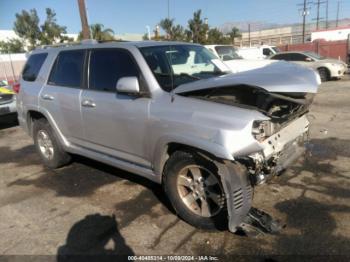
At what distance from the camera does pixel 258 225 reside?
132 inches

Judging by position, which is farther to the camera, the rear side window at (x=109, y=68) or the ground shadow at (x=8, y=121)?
the ground shadow at (x=8, y=121)

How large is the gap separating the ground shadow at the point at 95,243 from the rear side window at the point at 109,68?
1.57 metres

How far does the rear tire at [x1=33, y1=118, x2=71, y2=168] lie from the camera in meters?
5.52

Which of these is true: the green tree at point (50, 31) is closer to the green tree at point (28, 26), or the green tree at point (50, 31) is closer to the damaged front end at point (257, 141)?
the green tree at point (28, 26)

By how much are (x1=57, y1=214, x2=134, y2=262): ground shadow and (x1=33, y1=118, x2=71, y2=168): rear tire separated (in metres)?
1.85

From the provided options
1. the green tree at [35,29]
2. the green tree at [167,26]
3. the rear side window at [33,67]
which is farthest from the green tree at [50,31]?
the rear side window at [33,67]

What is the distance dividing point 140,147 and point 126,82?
0.76m

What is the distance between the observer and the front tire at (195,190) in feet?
→ 11.4

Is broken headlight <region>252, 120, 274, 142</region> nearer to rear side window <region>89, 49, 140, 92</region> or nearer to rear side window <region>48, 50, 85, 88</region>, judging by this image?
rear side window <region>89, 49, 140, 92</region>

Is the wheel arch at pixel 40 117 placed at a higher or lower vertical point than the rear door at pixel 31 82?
lower

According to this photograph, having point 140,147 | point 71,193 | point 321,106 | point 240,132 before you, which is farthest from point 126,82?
point 321,106

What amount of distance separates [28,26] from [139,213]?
48616mm

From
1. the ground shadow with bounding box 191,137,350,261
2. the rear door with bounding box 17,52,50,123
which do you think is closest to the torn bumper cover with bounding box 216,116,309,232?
the ground shadow with bounding box 191,137,350,261

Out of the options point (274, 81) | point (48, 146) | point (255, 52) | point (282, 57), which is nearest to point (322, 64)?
point (282, 57)
